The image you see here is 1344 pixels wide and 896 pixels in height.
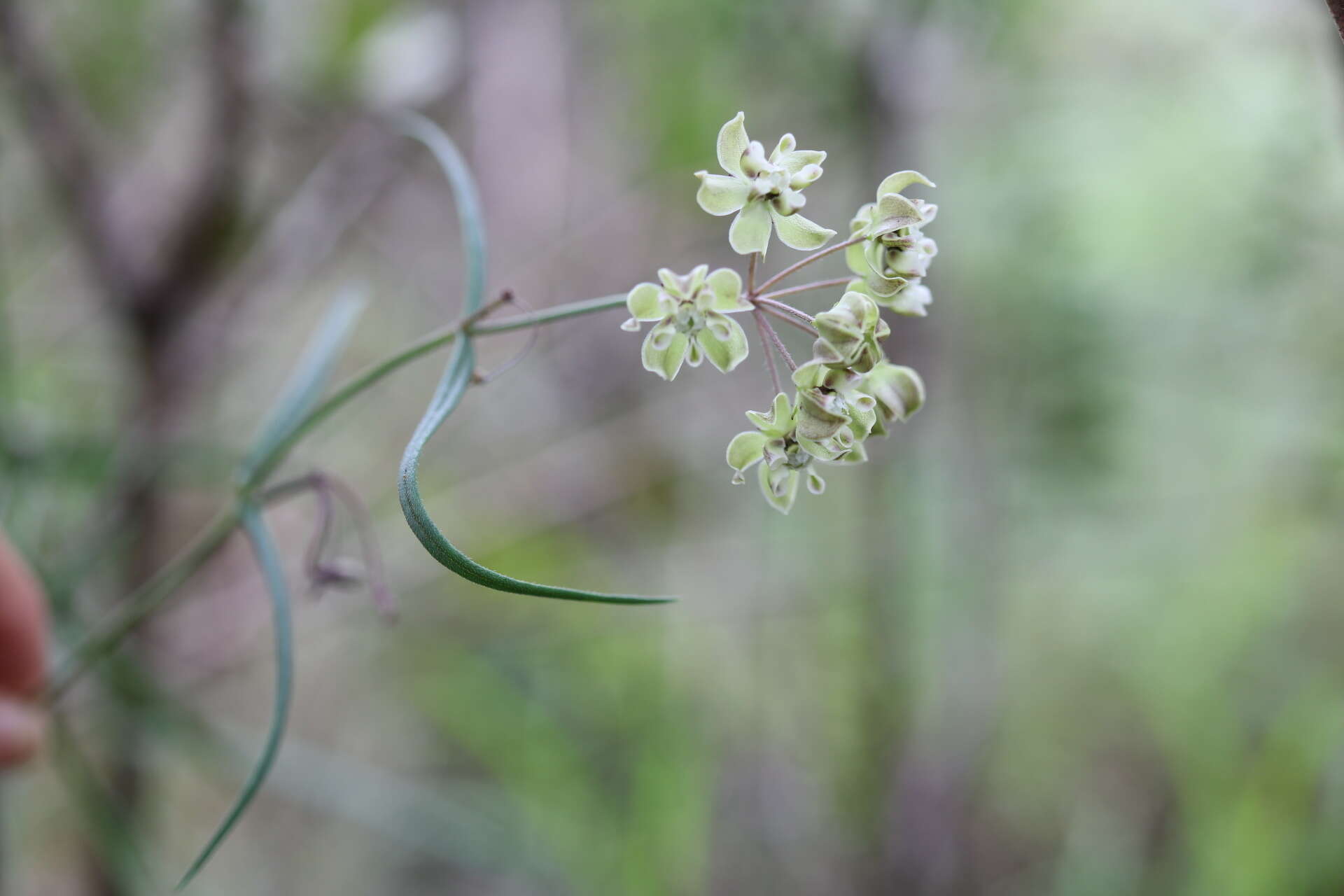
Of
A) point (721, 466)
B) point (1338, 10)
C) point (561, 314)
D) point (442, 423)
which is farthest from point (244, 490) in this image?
point (721, 466)

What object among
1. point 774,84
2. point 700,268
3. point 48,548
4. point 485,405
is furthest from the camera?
point 485,405

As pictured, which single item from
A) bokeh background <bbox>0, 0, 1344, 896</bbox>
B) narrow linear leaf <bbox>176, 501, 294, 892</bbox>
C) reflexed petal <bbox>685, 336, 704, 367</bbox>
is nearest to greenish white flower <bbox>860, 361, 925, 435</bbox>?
reflexed petal <bbox>685, 336, 704, 367</bbox>

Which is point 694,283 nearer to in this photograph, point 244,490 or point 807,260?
point 807,260

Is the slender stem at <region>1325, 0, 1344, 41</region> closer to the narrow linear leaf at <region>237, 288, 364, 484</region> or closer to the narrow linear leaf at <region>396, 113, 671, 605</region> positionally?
the narrow linear leaf at <region>396, 113, 671, 605</region>

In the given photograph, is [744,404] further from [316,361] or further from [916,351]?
[316,361]

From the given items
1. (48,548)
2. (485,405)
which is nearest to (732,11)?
(485,405)
